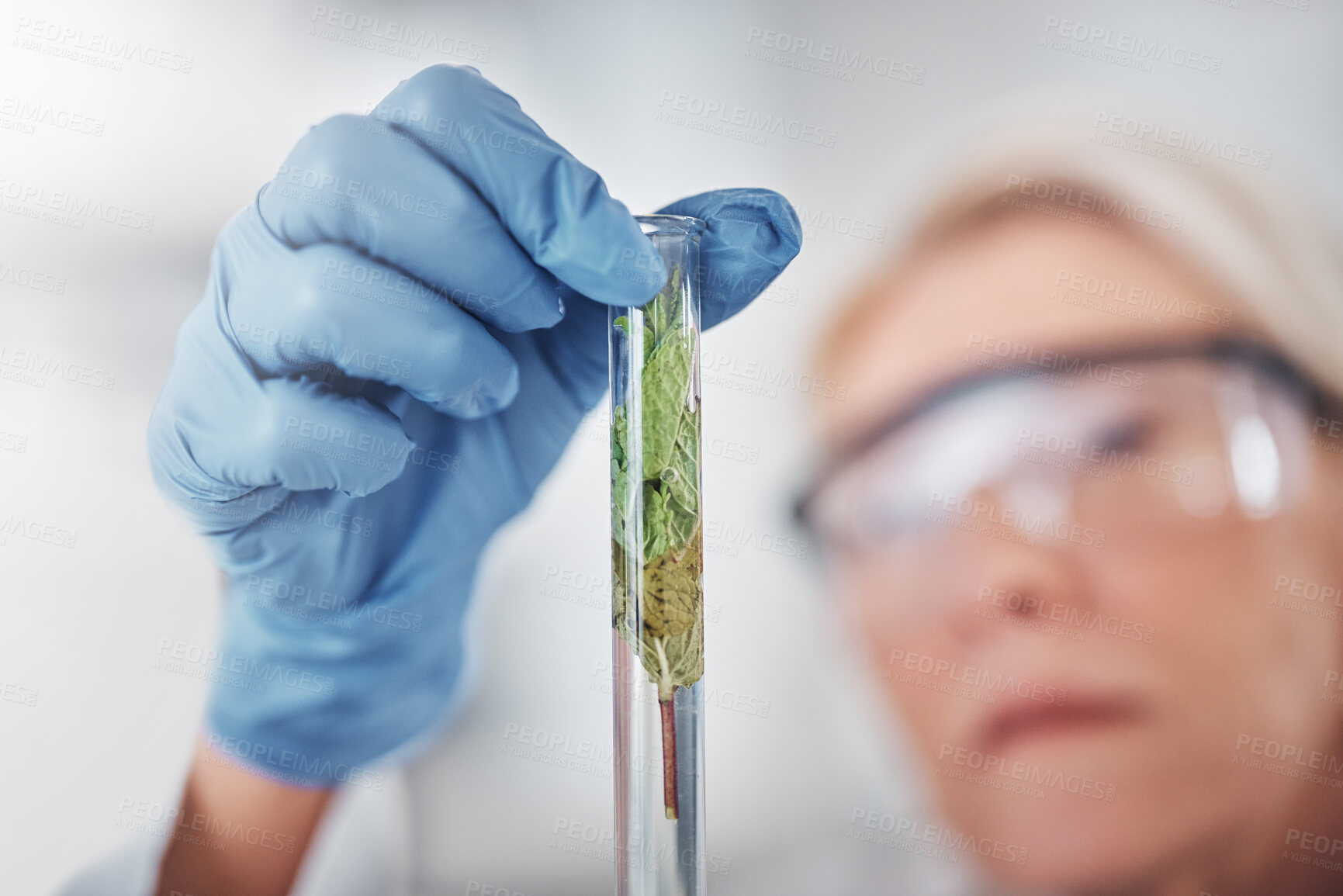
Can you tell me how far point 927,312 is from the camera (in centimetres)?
146

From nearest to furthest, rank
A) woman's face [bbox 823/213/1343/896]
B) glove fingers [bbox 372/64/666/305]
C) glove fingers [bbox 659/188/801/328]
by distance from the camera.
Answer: glove fingers [bbox 372/64/666/305] < glove fingers [bbox 659/188/801/328] < woman's face [bbox 823/213/1343/896]

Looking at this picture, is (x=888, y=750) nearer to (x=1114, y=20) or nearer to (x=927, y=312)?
(x=927, y=312)

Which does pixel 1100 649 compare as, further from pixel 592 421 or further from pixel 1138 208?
pixel 592 421

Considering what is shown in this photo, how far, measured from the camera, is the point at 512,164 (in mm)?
1188

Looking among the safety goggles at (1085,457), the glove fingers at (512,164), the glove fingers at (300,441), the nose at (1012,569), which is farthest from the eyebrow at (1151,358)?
the glove fingers at (300,441)

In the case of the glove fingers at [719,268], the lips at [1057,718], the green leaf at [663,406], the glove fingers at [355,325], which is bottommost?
the lips at [1057,718]

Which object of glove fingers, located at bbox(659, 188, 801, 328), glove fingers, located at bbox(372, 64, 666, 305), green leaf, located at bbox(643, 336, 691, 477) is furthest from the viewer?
glove fingers, located at bbox(659, 188, 801, 328)

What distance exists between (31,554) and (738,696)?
112 centimetres

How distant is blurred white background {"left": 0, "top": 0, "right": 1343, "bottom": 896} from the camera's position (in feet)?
4.29

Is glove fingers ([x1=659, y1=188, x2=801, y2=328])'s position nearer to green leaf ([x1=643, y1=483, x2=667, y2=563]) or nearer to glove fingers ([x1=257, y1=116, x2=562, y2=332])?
glove fingers ([x1=257, y1=116, x2=562, y2=332])

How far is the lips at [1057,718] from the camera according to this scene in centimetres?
145

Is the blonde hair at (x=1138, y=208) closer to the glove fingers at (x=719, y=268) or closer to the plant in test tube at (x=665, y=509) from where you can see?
the glove fingers at (x=719, y=268)

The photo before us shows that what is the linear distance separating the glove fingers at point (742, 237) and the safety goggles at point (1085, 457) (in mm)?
354

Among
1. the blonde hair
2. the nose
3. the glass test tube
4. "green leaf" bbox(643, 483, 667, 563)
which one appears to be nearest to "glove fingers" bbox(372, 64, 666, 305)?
the glass test tube
